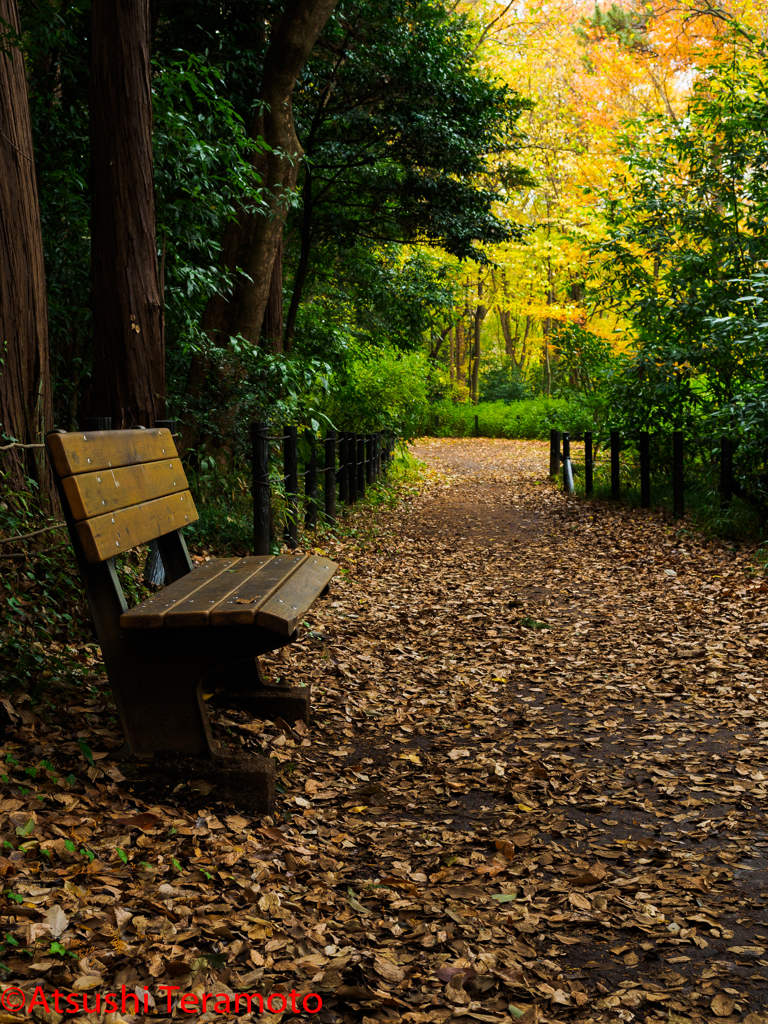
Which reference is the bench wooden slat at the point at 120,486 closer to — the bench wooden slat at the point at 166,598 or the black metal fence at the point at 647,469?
the bench wooden slat at the point at 166,598

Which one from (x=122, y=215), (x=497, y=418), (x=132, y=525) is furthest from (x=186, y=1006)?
(x=497, y=418)

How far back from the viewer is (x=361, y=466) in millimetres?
12516

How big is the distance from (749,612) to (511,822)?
360 cm

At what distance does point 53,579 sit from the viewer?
13.7ft

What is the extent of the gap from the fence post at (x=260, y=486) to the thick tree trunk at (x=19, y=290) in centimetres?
207

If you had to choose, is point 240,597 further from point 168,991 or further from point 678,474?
point 678,474

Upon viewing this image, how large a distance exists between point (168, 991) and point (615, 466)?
10.7 m

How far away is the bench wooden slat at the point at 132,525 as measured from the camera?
2.81 meters

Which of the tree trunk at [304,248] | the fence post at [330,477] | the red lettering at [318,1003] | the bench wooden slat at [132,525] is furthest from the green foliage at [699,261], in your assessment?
the red lettering at [318,1003]

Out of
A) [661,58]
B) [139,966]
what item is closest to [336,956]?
[139,966]

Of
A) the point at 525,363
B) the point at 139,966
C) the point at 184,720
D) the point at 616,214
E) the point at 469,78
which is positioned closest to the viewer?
the point at 139,966

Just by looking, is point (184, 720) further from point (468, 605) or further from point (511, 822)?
point (468, 605)

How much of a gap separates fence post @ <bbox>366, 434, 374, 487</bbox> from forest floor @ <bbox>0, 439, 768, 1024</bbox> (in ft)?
25.7

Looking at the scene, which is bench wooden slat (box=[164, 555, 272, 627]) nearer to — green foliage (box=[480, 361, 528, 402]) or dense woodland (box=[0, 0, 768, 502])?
dense woodland (box=[0, 0, 768, 502])
